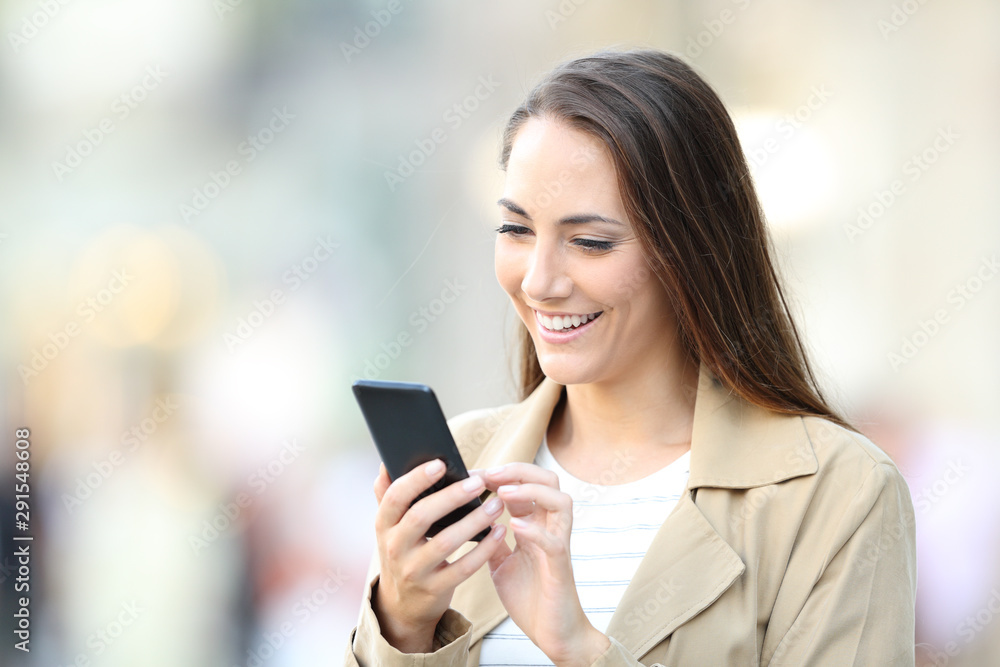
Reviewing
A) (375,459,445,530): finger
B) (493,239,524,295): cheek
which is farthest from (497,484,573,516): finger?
(493,239,524,295): cheek

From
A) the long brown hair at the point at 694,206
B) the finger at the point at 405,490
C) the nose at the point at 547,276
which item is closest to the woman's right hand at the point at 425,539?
the finger at the point at 405,490

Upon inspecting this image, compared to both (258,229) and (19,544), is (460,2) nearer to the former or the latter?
(258,229)

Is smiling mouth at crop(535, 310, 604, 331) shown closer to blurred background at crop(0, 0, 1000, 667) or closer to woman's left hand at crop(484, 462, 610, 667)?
woman's left hand at crop(484, 462, 610, 667)

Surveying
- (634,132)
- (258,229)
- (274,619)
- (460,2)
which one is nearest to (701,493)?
(634,132)

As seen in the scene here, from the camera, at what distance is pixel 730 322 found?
1750 mm

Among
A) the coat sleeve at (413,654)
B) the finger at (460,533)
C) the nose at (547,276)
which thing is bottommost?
the coat sleeve at (413,654)

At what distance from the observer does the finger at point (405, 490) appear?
129cm

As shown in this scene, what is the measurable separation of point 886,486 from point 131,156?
3454mm

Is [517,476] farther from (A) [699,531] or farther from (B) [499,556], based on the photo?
(A) [699,531]

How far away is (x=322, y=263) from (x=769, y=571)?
9.79 feet

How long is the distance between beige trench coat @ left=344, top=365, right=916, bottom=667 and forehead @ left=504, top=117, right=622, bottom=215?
0.51m

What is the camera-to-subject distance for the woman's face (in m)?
1.59

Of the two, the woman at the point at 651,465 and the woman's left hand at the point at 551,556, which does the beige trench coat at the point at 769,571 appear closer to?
the woman at the point at 651,465

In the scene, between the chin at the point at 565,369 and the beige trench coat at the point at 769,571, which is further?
the chin at the point at 565,369
